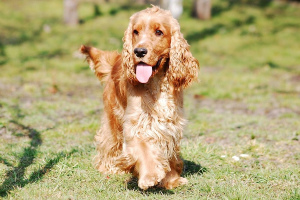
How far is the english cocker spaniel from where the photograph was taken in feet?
12.3

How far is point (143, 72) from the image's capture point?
3756 millimetres

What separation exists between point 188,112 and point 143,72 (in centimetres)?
380

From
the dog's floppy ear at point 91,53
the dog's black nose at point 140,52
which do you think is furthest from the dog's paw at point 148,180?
the dog's floppy ear at point 91,53

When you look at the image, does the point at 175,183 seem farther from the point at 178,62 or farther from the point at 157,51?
the point at 157,51

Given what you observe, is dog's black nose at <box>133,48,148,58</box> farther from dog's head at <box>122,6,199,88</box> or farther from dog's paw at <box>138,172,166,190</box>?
dog's paw at <box>138,172,166,190</box>

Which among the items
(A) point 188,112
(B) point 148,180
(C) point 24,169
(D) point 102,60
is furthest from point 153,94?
(A) point 188,112

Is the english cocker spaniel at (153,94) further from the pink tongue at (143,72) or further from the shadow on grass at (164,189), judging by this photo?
the shadow on grass at (164,189)

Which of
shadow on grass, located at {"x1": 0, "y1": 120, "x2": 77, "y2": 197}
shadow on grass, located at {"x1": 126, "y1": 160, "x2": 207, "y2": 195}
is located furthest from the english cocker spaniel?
shadow on grass, located at {"x1": 0, "y1": 120, "x2": 77, "y2": 197}

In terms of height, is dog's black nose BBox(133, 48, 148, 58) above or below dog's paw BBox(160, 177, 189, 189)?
above

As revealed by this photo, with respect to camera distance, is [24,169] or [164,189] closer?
[164,189]

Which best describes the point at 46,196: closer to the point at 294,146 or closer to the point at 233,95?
the point at 294,146

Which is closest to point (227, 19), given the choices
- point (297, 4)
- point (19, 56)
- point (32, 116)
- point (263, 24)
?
point (263, 24)

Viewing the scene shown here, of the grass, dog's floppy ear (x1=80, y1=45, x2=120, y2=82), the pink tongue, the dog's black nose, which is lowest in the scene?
the grass

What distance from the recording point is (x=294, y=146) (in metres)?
5.45
